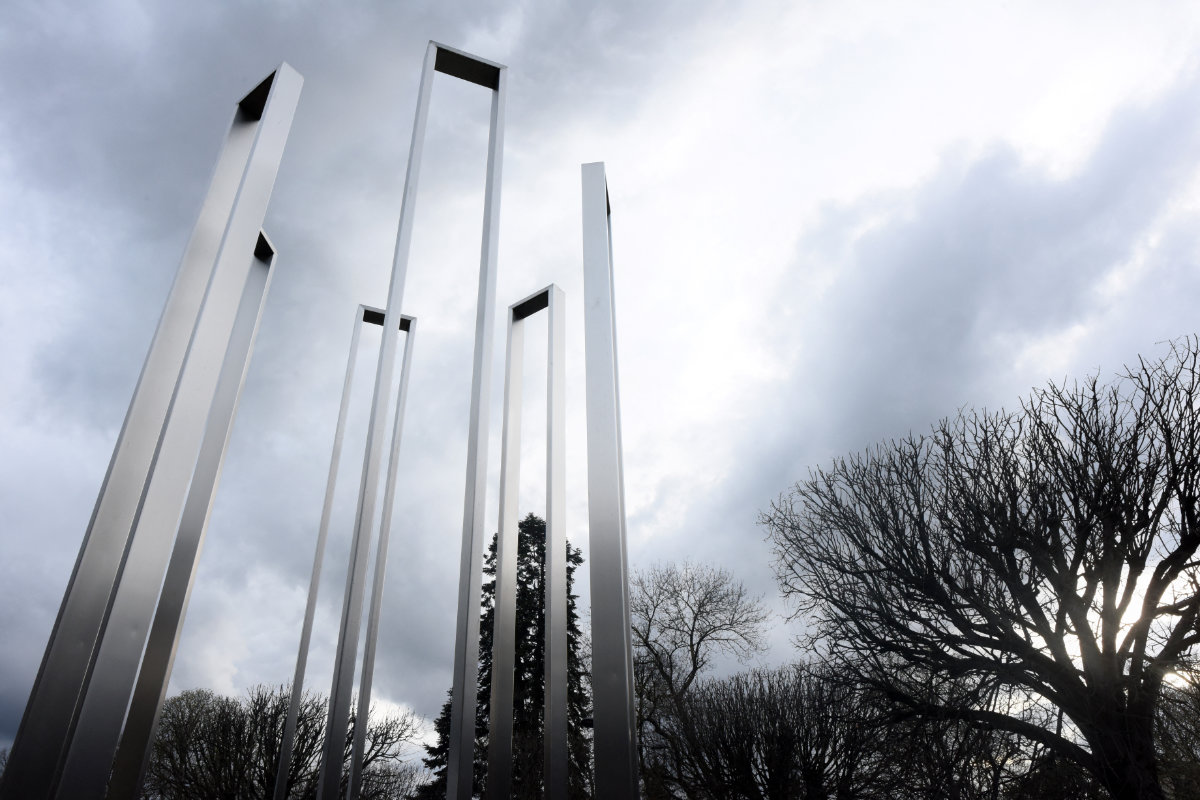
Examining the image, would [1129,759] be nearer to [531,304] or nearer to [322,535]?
[531,304]

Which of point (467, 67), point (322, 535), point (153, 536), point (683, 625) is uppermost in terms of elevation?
point (683, 625)

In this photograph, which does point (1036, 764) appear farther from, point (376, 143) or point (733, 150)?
point (376, 143)

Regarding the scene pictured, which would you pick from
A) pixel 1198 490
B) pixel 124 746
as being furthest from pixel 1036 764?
pixel 124 746

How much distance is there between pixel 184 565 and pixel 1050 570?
10.3m

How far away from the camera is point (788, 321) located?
729 inches

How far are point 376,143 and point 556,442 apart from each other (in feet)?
18.7

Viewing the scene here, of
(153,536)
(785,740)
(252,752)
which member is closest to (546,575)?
(153,536)

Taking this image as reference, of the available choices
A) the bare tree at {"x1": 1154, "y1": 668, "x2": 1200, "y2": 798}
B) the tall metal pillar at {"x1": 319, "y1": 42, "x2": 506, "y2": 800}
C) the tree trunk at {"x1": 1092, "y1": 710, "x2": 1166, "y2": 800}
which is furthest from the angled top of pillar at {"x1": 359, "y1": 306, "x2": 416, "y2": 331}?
the bare tree at {"x1": 1154, "y1": 668, "x2": 1200, "y2": 798}

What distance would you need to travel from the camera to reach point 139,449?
1772 millimetres

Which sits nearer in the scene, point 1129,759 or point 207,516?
point 207,516

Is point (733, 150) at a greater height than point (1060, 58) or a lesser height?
lesser

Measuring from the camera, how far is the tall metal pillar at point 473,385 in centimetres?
262

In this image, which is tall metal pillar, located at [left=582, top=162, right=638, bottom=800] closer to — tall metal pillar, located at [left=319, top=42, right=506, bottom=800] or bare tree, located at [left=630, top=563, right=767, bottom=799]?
tall metal pillar, located at [left=319, top=42, right=506, bottom=800]

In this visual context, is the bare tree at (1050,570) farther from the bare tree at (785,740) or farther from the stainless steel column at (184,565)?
the stainless steel column at (184,565)
